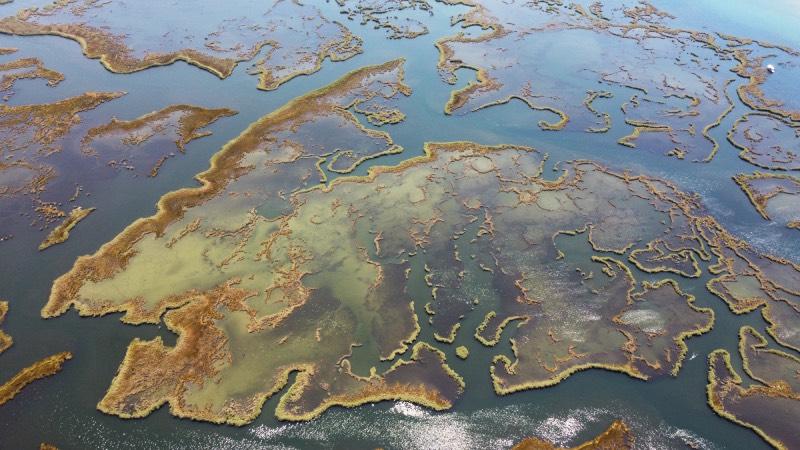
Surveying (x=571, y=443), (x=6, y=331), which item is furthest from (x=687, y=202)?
(x=6, y=331)

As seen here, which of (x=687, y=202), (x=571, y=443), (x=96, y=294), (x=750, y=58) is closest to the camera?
(x=571, y=443)

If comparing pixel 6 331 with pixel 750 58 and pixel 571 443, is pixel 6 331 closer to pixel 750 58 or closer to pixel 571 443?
pixel 571 443

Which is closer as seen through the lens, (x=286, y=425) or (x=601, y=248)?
(x=286, y=425)

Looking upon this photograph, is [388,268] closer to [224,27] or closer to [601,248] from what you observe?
[601,248]

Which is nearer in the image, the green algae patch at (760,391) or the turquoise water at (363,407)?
the turquoise water at (363,407)

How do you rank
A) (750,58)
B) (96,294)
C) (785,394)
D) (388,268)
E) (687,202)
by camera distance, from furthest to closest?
1. (750,58)
2. (687,202)
3. (388,268)
4. (96,294)
5. (785,394)

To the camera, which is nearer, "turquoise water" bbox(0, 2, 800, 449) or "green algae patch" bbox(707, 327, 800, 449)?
"turquoise water" bbox(0, 2, 800, 449)

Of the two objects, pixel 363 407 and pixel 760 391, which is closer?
pixel 363 407
